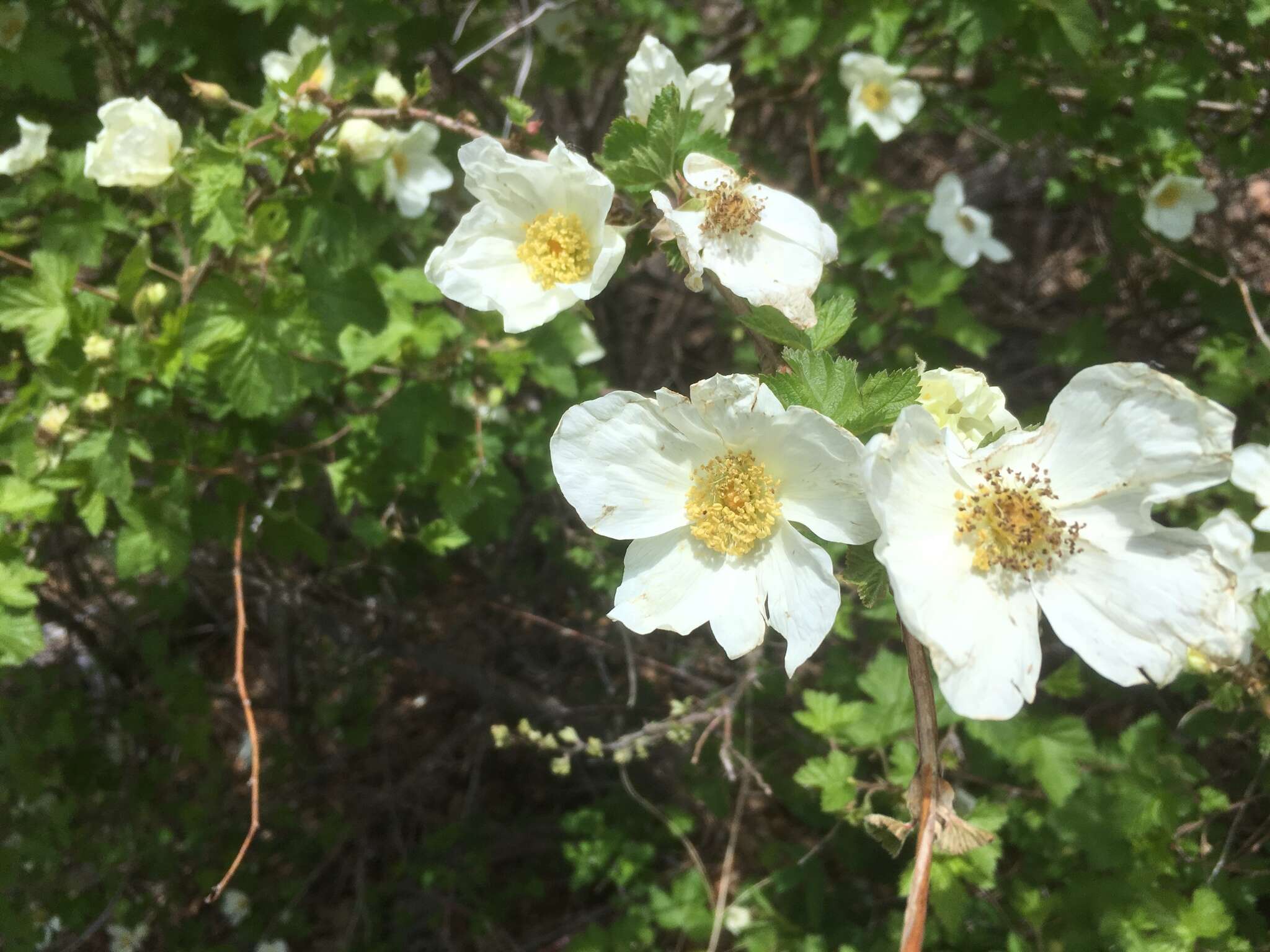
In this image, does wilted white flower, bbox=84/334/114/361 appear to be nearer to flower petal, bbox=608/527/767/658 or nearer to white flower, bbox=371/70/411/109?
white flower, bbox=371/70/411/109

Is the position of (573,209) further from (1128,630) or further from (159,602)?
(159,602)

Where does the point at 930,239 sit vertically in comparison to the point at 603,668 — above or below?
above

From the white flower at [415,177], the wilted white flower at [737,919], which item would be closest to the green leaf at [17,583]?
the white flower at [415,177]

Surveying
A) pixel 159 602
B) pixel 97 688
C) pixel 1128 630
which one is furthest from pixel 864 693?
pixel 97 688

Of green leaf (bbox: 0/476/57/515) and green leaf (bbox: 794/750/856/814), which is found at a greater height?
green leaf (bbox: 0/476/57/515)

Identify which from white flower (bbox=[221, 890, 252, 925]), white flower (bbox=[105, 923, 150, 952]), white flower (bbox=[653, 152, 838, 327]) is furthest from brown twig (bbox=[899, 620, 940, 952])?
white flower (bbox=[105, 923, 150, 952])

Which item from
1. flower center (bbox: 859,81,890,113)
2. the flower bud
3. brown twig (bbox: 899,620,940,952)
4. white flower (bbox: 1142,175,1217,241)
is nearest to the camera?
brown twig (bbox: 899,620,940,952)

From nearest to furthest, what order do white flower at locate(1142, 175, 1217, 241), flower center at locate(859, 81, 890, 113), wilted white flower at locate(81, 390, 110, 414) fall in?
wilted white flower at locate(81, 390, 110, 414) → white flower at locate(1142, 175, 1217, 241) → flower center at locate(859, 81, 890, 113)
